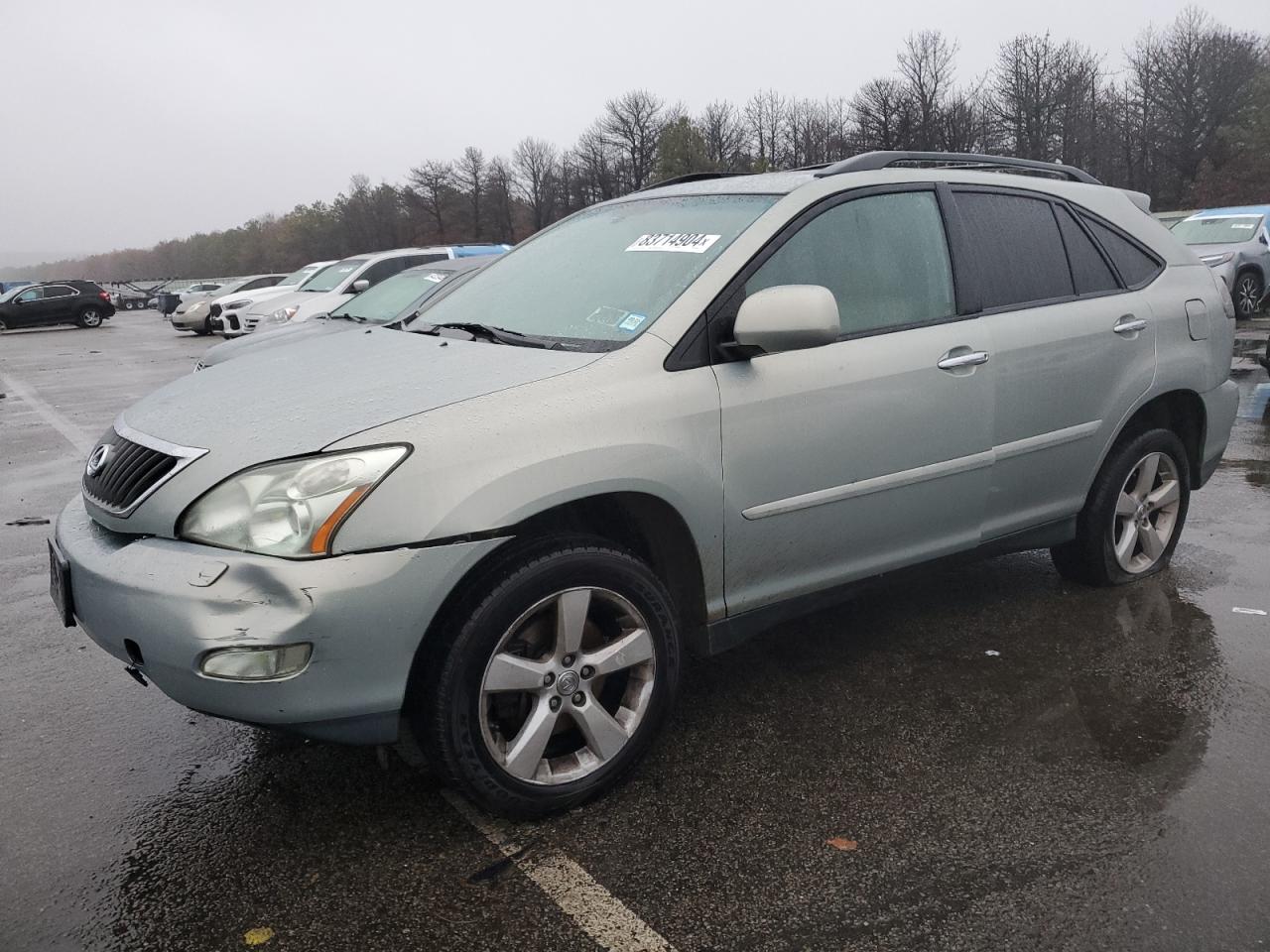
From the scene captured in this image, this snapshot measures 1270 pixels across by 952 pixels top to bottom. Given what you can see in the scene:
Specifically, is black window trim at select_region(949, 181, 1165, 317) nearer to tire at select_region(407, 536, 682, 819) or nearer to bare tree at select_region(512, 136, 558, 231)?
tire at select_region(407, 536, 682, 819)

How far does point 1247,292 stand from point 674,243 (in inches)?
627

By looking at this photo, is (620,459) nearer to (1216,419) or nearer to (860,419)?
(860,419)

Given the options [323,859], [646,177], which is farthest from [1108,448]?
[646,177]

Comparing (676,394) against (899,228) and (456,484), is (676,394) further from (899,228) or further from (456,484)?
(899,228)

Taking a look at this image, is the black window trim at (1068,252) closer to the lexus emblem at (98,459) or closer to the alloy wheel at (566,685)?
the alloy wheel at (566,685)

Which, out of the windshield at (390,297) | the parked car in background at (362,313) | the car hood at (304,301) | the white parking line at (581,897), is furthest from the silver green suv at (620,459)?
the car hood at (304,301)

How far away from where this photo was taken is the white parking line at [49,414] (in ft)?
30.4

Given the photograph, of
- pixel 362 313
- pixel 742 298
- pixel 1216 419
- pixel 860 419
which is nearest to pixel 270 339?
pixel 362 313

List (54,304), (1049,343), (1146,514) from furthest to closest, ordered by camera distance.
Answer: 1. (54,304)
2. (1146,514)
3. (1049,343)

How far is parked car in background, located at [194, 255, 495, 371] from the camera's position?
8.39 metres

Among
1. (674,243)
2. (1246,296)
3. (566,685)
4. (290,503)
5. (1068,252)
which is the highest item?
(674,243)

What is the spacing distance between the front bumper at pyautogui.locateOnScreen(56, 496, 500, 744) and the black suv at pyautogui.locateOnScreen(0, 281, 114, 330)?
118 feet

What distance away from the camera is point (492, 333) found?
132 inches

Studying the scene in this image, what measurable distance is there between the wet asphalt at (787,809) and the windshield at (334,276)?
41.8 feet
